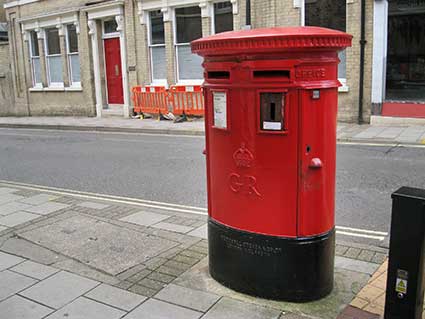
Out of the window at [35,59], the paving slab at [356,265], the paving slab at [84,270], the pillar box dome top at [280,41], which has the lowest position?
the paving slab at [356,265]

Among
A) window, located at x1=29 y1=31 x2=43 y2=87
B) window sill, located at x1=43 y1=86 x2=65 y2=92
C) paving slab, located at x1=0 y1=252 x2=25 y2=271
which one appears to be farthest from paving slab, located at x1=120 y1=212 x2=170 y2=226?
window, located at x1=29 y1=31 x2=43 y2=87

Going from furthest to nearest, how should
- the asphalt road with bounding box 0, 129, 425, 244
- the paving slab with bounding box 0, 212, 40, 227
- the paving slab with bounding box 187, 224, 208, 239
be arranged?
1. the asphalt road with bounding box 0, 129, 425, 244
2. the paving slab with bounding box 0, 212, 40, 227
3. the paving slab with bounding box 187, 224, 208, 239

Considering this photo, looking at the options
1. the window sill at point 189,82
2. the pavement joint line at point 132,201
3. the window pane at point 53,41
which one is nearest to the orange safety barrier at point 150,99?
the window sill at point 189,82

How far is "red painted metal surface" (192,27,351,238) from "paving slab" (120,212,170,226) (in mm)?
2050

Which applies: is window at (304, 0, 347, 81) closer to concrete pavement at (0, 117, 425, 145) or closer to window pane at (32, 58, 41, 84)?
concrete pavement at (0, 117, 425, 145)

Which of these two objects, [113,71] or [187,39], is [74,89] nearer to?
[113,71]

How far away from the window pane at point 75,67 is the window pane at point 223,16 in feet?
22.9

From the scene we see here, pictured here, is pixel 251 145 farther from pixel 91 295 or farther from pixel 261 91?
pixel 91 295

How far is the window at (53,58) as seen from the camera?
810 inches

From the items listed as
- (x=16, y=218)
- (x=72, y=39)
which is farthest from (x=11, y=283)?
(x=72, y=39)

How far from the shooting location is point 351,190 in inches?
264

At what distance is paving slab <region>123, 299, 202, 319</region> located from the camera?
10.7ft

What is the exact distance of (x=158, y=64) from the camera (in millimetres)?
17062

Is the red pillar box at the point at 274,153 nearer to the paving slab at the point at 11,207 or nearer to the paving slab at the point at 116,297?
the paving slab at the point at 116,297
